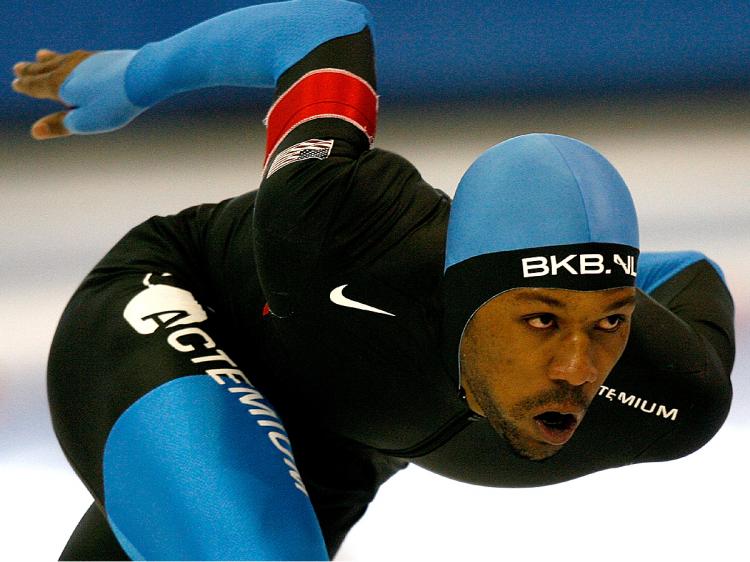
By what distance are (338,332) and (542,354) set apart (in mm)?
309

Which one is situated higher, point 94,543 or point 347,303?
point 347,303

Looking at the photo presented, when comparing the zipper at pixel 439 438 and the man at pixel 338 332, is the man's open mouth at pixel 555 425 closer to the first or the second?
the man at pixel 338 332

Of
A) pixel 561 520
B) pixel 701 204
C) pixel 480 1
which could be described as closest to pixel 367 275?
pixel 561 520

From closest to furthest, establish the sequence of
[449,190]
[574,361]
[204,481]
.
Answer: [574,361] → [204,481] → [449,190]

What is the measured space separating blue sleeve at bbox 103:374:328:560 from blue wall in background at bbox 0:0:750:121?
2.83 m

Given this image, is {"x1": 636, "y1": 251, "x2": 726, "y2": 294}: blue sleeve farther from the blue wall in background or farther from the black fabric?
the blue wall in background

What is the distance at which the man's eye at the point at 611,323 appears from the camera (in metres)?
1.34

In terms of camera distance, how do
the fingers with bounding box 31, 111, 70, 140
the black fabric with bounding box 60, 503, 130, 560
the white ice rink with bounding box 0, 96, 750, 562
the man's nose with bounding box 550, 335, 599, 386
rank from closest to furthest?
1. the man's nose with bounding box 550, 335, 599, 386
2. the black fabric with bounding box 60, 503, 130, 560
3. the fingers with bounding box 31, 111, 70, 140
4. the white ice rink with bounding box 0, 96, 750, 562

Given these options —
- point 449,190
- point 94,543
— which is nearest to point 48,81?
point 94,543

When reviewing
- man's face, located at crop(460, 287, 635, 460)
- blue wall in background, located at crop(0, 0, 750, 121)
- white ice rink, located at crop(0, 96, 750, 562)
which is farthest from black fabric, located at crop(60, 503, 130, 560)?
blue wall in background, located at crop(0, 0, 750, 121)

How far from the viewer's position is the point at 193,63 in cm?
171

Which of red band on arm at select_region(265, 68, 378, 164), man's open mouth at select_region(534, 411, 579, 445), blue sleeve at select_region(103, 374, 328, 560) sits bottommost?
blue sleeve at select_region(103, 374, 328, 560)

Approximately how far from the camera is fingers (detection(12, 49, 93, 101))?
1.96m

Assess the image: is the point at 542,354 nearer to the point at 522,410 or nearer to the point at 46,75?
the point at 522,410
